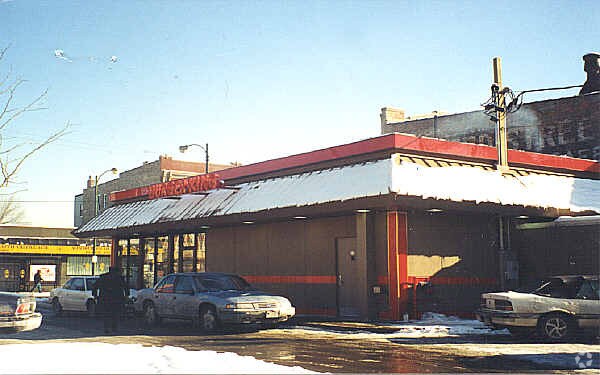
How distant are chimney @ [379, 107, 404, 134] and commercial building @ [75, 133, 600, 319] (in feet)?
68.2

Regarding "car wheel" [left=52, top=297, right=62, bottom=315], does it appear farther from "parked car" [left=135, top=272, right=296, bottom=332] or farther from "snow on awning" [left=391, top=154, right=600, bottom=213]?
"snow on awning" [left=391, top=154, right=600, bottom=213]

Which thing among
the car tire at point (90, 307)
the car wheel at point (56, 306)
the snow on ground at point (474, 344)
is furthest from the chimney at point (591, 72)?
the car wheel at point (56, 306)

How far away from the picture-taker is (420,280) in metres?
19.7

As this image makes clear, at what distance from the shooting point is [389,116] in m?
45.4

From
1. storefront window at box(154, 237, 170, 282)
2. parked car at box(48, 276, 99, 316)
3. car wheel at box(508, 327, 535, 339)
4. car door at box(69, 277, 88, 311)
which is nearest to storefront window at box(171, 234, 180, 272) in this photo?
storefront window at box(154, 237, 170, 282)

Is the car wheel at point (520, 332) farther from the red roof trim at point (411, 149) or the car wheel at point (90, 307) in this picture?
the car wheel at point (90, 307)

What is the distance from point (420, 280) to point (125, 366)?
448 inches

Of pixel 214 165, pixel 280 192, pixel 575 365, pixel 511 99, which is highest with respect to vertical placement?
pixel 214 165

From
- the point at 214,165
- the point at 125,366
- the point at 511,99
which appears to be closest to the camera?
the point at 125,366

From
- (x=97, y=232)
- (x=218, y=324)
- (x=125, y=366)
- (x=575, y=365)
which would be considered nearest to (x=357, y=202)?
(x=218, y=324)

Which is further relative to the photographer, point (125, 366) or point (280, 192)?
point (280, 192)

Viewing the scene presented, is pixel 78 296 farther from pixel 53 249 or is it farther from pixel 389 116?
pixel 53 249

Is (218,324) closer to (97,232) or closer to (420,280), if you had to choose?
(420,280)

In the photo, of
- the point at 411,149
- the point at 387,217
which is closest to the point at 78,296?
the point at 387,217
